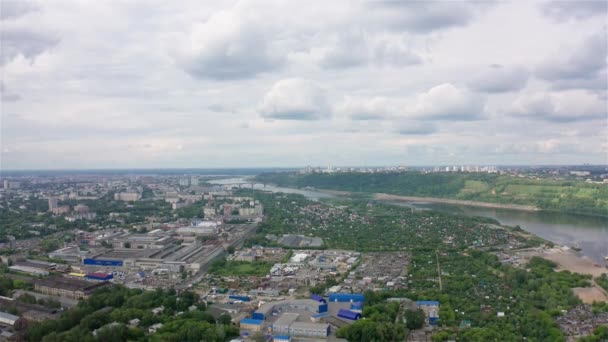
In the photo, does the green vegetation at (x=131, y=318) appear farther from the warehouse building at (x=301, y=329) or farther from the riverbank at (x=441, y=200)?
the riverbank at (x=441, y=200)

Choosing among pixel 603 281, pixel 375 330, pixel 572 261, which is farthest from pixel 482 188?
pixel 375 330

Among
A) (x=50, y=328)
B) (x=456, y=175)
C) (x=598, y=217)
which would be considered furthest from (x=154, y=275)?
(x=456, y=175)

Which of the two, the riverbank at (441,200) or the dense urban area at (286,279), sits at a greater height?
the riverbank at (441,200)

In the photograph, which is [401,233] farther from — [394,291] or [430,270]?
[394,291]

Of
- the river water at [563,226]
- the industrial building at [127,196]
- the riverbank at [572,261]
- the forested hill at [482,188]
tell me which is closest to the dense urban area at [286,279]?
the riverbank at [572,261]

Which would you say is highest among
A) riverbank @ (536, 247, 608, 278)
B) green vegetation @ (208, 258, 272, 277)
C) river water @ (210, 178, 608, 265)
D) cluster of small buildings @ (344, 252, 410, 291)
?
river water @ (210, 178, 608, 265)

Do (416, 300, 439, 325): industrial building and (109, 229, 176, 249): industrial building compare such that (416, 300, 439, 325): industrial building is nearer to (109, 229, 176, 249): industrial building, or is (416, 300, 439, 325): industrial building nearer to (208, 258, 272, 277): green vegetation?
(208, 258, 272, 277): green vegetation

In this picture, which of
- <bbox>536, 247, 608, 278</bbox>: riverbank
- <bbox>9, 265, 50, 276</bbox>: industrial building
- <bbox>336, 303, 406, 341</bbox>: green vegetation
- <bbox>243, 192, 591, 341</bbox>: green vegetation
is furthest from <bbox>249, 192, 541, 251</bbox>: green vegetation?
<bbox>9, 265, 50, 276</bbox>: industrial building
